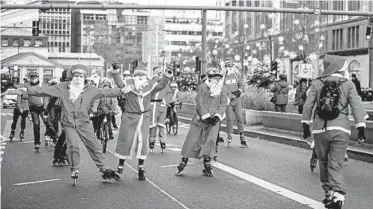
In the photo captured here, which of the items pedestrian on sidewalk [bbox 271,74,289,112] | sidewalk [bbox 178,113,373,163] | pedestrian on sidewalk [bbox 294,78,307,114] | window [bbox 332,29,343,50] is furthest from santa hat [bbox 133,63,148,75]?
window [bbox 332,29,343,50]

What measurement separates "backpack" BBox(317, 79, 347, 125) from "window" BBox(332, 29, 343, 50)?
58.3 meters

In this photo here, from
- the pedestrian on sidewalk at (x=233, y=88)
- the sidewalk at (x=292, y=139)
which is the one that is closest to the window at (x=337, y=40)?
the sidewalk at (x=292, y=139)

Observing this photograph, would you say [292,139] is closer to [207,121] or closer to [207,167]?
[207,121]

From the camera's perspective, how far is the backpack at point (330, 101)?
814 centimetres

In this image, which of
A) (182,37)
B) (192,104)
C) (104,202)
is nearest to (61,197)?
(104,202)

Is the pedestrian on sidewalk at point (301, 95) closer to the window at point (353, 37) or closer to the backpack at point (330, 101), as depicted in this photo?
the backpack at point (330, 101)

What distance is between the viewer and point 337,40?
6581 centimetres

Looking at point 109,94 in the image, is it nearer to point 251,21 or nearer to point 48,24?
point 251,21

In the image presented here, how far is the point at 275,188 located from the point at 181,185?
1.37m

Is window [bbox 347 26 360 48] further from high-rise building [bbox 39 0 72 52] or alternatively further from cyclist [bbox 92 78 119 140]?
high-rise building [bbox 39 0 72 52]

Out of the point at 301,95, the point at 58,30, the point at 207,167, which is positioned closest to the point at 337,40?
the point at 301,95

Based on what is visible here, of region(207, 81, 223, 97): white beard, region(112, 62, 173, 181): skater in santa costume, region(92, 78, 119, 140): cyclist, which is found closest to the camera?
region(112, 62, 173, 181): skater in santa costume

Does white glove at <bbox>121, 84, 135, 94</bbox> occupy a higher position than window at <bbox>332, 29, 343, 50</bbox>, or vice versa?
window at <bbox>332, 29, 343, 50</bbox>

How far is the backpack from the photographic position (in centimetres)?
814
